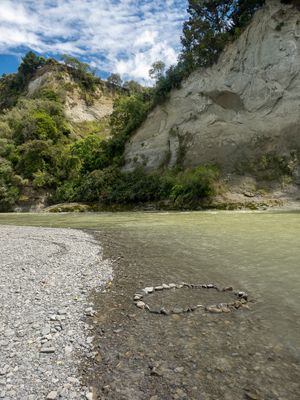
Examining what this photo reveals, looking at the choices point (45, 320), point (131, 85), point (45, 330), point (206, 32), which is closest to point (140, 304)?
point (45, 320)

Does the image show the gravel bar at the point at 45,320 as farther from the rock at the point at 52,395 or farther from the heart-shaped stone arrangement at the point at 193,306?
the heart-shaped stone arrangement at the point at 193,306

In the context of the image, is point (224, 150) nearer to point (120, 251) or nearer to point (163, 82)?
point (163, 82)

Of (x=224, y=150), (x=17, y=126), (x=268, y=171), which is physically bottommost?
(x=268, y=171)

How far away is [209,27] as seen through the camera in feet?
121

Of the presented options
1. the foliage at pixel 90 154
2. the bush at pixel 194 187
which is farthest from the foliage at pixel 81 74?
the bush at pixel 194 187

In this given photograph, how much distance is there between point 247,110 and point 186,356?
31124 mm

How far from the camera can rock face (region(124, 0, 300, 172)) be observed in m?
30.3

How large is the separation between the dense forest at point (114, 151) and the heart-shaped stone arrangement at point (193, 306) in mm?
22085

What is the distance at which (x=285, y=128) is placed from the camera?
30000 mm

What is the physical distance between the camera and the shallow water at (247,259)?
592cm

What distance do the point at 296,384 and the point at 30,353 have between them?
345 centimetres

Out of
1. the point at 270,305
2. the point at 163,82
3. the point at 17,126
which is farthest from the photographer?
the point at 17,126

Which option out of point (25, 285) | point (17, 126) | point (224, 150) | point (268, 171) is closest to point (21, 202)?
point (17, 126)

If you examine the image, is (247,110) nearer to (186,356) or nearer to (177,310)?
(177,310)
